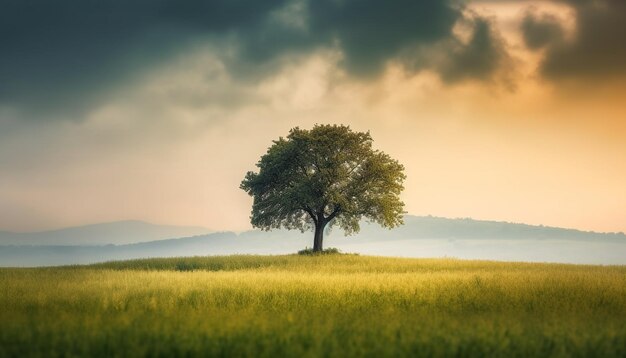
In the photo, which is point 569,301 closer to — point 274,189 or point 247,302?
point 247,302

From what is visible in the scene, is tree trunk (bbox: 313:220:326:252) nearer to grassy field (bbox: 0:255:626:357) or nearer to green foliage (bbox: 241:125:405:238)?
green foliage (bbox: 241:125:405:238)

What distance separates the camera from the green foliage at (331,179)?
142 ft

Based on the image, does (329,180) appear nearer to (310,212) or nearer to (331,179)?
(331,179)

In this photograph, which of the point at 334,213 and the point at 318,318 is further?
the point at 334,213

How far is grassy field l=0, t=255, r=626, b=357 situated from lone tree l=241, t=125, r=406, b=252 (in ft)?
75.0

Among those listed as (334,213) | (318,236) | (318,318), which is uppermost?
(334,213)

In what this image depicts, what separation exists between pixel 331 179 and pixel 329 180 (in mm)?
202

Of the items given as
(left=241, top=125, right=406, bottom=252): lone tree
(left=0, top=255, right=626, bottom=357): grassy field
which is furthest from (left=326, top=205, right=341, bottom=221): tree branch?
(left=0, top=255, right=626, bottom=357): grassy field

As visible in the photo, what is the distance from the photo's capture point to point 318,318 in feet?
37.7

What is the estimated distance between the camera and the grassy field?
337 inches

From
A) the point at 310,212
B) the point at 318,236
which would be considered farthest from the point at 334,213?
the point at 318,236

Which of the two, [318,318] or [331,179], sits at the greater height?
[331,179]

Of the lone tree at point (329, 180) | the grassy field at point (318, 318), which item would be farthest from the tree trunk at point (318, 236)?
the grassy field at point (318, 318)

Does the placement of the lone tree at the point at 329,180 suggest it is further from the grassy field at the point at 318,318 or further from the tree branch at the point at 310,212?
the grassy field at the point at 318,318
